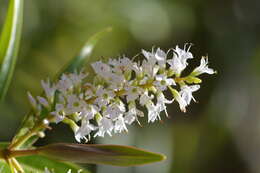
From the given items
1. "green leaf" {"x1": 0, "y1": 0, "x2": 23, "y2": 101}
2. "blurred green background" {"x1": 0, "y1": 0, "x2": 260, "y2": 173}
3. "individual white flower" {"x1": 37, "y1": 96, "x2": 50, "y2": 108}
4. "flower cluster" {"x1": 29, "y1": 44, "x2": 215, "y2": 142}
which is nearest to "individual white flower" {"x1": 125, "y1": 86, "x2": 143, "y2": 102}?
"flower cluster" {"x1": 29, "y1": 44, "x2": 215, "y2": 142}

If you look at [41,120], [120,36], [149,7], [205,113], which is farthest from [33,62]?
[41,120]

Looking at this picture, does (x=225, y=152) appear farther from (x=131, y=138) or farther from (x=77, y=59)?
(x=77, y=59)

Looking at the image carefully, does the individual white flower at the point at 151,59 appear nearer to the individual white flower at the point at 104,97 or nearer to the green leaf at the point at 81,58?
the individual white flower at the point at 104,97

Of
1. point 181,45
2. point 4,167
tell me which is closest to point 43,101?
point 4,167

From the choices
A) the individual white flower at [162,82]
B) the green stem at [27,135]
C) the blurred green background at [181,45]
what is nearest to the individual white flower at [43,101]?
the green stem at [27,135]

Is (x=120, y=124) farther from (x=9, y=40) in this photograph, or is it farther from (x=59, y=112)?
(x=9, y=40)

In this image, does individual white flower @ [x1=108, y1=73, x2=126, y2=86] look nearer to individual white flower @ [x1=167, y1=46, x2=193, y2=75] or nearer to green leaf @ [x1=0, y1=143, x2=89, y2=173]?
individual white flower @ [x1=167, y1=46, x2=193, y2=75]
